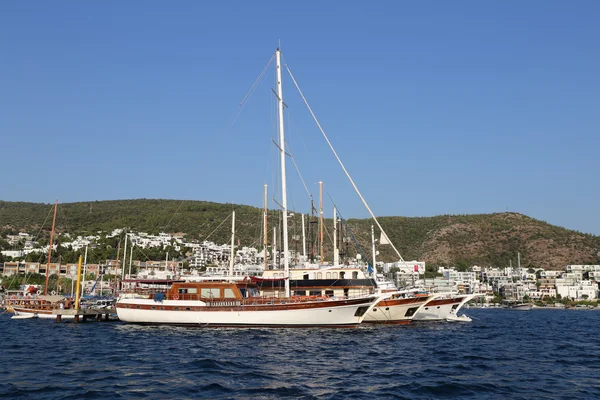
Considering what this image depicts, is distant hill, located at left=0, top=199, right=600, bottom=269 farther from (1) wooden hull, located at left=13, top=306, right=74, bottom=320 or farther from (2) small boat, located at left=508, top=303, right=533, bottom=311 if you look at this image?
(1) wooden hull, located at left=13, top=306, right=74, bottom=320

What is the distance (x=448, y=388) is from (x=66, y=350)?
20.5m

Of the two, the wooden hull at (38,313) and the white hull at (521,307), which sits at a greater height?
the wooden hull at (38,313)

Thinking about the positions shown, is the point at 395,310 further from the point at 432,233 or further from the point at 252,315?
the point at 432,233

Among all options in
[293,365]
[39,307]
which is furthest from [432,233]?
[293,365]

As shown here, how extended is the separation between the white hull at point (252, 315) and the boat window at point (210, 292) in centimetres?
86

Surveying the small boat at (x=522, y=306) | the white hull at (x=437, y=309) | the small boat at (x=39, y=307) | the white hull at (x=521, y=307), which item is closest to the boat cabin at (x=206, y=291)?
the small boat at (x=39, y=307)

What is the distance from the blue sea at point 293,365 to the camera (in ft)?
57.3

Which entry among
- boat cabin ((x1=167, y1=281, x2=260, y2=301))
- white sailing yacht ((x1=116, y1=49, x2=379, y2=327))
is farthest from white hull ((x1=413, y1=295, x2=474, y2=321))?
boat cabin ((x1=167, y1=281, x2=260, y2=301))

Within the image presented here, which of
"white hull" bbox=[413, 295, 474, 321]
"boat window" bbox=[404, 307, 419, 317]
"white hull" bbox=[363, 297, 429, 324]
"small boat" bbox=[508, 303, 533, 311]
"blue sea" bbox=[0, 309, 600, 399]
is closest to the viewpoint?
"blue sea" bbox=[0, 309, 600, 399]

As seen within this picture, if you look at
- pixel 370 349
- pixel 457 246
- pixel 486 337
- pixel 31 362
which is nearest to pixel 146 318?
pixel 31 362

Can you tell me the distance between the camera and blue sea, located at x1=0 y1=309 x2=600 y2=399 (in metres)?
17.5

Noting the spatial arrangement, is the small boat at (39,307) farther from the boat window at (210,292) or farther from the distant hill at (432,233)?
the distant hill at (432,233)

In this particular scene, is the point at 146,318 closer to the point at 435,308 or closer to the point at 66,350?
the point at 66,350

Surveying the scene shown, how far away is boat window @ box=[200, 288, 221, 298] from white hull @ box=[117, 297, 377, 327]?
0.86 metres
